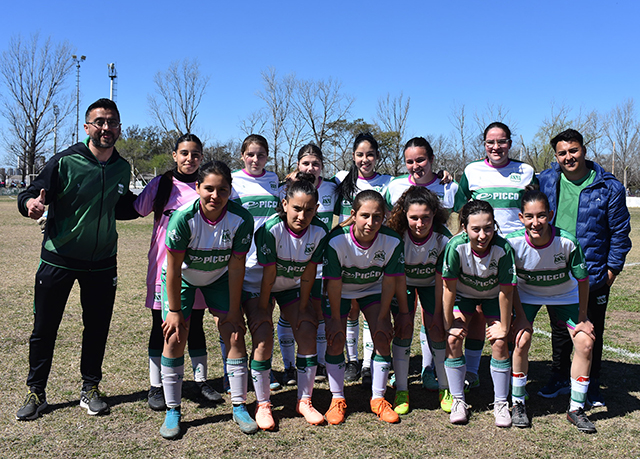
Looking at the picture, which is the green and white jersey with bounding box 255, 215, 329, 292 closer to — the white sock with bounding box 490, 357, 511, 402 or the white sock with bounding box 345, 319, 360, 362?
the white sock with bounding box 345, 319, 360, 362

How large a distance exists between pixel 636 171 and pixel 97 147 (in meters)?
77.7

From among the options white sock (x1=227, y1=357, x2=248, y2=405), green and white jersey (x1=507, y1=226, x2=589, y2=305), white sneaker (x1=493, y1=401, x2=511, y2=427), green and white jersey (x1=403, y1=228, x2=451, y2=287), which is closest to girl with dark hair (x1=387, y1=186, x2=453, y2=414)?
green and white jersey (x1=403, y1=228, x2=451, y2=287)

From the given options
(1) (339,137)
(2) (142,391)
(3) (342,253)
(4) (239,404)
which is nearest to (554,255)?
(3) (342,253)

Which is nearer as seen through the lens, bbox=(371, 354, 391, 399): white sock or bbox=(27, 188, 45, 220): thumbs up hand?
bbox=(27, 188, 45, 220): thumbs up hand

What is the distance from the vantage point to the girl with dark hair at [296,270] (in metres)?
3.63

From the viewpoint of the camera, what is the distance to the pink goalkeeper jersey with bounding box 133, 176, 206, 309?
390 centimetres

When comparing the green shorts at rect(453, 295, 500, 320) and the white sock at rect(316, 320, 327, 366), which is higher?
the green shorts at rect(453, 295, 500, 320)

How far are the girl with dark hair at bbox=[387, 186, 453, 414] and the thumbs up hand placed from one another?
2648 mm

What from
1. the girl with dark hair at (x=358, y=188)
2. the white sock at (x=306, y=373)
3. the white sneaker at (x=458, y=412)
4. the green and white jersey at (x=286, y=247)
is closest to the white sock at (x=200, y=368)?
the white sock at (x=306, y=373)

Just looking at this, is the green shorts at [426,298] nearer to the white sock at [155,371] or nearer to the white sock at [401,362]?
the white sock at [401,362]

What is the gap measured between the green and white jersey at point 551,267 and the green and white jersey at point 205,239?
6.92ft

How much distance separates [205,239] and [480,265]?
2081 millimetres

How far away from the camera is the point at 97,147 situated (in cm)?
378

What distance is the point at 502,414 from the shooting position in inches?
143
